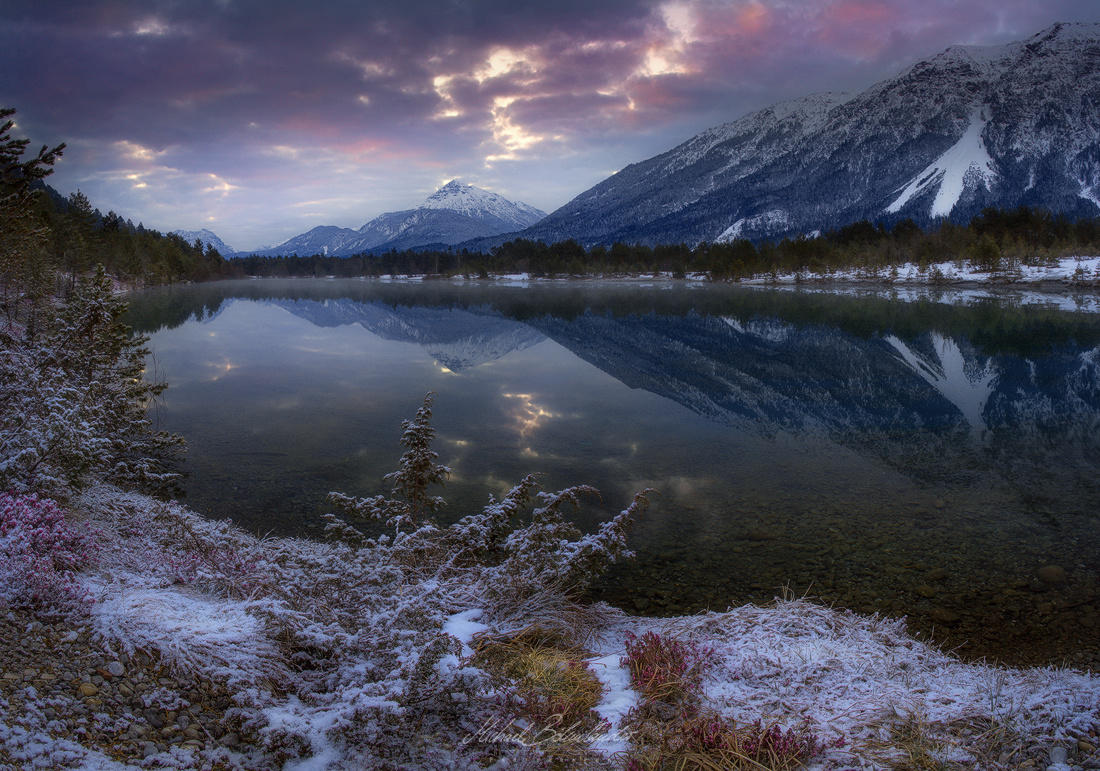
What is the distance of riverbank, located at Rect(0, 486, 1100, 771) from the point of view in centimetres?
425

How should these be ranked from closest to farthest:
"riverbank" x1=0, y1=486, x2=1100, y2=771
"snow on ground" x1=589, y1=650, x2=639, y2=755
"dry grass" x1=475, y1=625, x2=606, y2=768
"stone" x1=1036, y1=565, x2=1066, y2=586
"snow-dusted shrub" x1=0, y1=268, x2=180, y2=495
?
"riverbank" x1=0, y1=486, x2=1100, y2=771, "dry grass" x1=475, y1=625, x2=606, y2=768, "snow on ground" x1=589, y1=650, x2=639, y2=755, "snow-dusted shrub" x1=0, y1=268, x2=180, y2=495, "stone" x1=1036, y1=565, x2=1066, y2=586

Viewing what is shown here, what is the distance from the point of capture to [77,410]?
33.1 ft

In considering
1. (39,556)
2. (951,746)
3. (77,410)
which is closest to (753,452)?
(951,746)

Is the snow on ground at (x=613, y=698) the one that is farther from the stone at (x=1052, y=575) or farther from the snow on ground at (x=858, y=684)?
the stone at (x=1052, y=575)

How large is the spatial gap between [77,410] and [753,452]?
1611 centimetres

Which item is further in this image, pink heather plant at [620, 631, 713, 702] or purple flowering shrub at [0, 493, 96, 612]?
pink heather plant at [620, 631, 713, 702]

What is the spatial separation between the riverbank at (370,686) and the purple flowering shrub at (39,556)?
9.1 inches

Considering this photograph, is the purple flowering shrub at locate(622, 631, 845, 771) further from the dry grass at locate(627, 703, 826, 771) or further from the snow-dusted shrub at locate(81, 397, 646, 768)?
the snow-dusted shrub at locate(81, 397, 646, 768)

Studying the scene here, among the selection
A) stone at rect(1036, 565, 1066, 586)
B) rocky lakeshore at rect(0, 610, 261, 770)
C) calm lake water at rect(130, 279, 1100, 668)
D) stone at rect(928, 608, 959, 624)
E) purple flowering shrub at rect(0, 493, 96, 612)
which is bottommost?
stone at rect(928, 608, 959, 624)

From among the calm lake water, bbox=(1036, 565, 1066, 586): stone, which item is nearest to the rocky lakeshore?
the calm lake water

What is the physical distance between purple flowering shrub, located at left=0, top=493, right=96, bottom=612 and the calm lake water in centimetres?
526

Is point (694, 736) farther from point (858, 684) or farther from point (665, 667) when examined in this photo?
point (858, 684)

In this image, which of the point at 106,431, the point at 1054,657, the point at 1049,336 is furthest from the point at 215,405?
the point at 1049,336

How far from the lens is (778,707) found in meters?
5.32
